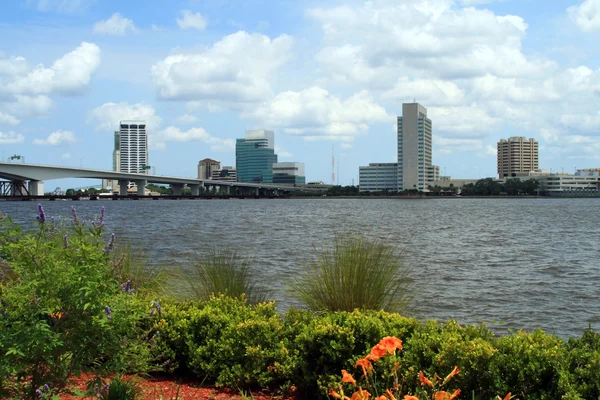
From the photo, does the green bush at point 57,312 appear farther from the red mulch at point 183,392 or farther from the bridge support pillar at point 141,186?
the bridge support pillar at point 141,186

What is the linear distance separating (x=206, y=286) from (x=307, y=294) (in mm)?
1605

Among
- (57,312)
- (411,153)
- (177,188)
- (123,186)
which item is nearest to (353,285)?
(57,312)

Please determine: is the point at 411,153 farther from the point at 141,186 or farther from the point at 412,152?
the point at 141,186

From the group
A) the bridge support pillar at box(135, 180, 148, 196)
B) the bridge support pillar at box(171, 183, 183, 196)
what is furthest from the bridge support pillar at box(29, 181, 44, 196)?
the bridge support pillar at box(171, 183, 183, 196)

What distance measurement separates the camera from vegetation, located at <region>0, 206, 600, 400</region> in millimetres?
3688

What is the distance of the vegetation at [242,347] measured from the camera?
3.69m

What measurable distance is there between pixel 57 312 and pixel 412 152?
195035 millimetres

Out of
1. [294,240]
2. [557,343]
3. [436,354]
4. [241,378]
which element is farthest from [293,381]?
[294,240]

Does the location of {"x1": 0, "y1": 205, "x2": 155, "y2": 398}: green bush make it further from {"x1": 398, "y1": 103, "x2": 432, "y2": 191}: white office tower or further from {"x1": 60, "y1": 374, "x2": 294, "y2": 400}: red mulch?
{"x1": 398, "y1": 103, "x2": 432, "y2": 191}: white office tower

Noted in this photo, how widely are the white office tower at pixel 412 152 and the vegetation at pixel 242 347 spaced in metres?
189

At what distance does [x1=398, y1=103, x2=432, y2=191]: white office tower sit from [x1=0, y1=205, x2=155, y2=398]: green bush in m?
191

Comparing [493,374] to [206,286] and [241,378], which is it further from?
[206,286]

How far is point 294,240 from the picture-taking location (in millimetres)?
26719

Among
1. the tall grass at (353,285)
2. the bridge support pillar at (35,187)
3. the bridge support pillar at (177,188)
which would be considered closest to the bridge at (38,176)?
the bridge support pillar at (35,187)
